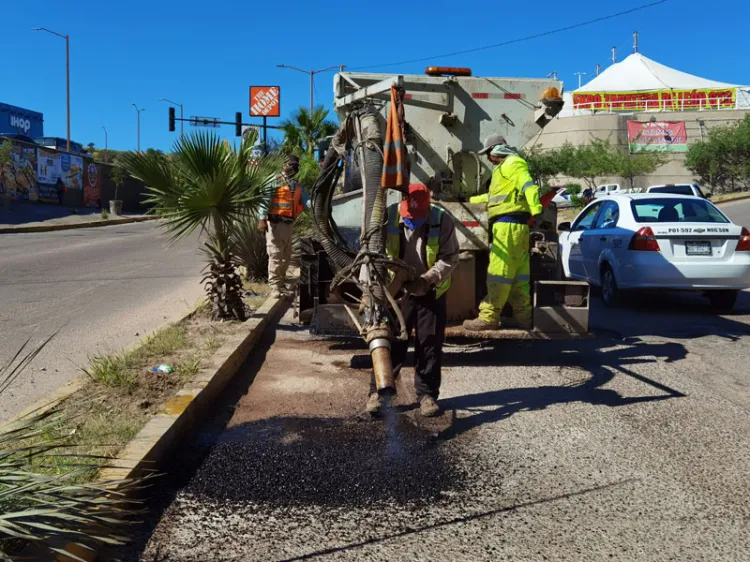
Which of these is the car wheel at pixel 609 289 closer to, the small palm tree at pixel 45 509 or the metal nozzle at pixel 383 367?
the metal nozzle at pixel 383 367

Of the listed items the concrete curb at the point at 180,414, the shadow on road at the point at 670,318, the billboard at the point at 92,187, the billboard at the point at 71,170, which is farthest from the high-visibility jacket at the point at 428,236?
the billboard at the point at 92,187

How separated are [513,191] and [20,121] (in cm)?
6703

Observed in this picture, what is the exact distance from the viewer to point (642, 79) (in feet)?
199

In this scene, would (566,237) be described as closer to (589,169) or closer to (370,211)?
(370,211)

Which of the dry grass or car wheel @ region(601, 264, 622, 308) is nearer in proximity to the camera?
the dry grass

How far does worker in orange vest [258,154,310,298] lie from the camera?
390 inches

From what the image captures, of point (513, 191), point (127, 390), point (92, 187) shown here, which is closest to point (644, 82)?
point (92, 187)

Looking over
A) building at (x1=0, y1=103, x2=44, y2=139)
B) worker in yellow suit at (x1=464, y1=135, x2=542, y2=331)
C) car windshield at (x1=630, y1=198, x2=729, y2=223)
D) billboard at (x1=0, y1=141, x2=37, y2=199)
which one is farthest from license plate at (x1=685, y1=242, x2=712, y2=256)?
building at (x1=0, y1=103, x2=44, y2=139)

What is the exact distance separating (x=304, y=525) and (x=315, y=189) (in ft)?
10.9

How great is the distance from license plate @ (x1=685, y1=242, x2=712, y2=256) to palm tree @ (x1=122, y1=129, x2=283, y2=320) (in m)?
5.52

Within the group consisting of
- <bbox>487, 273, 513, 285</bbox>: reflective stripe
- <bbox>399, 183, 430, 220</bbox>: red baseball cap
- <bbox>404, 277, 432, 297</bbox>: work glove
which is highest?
<bbox>399, 183, 430, 220</bbox>: red baseball cap

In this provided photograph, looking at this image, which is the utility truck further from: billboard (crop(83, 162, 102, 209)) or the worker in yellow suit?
billboard (crop(83, 162, 102, 209))

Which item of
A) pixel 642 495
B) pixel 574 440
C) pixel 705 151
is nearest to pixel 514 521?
pixel 642 495

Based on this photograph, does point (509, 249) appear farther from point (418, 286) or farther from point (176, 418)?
point (176, 418)
